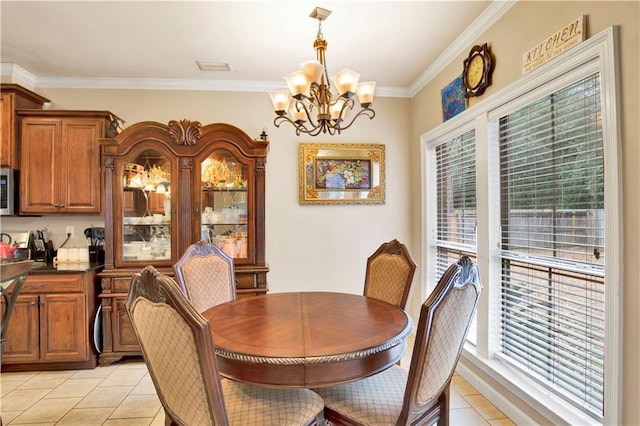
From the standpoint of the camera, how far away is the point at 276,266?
11.4 feet

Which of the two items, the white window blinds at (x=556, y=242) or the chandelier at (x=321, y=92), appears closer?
the white window blinds at (x=556, y=242)

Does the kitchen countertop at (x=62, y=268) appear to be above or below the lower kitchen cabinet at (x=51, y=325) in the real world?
above

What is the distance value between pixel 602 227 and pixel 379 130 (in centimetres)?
237

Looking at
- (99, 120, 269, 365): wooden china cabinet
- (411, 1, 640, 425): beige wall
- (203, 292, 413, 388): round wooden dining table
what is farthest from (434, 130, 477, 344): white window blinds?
(99, 120, 269, 365): wooden china cabinet

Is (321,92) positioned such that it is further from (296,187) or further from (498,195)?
(296,187)

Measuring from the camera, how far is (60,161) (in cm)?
297

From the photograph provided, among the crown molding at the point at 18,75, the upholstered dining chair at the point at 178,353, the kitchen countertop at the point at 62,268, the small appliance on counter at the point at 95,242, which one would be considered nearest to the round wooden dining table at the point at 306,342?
the upholstered dining chair at the point at 178,353

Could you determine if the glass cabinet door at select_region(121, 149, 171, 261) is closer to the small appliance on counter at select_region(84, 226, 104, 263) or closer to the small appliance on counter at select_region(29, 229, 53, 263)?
the small appliance on counter at select_region(84, 226, 104, 263)

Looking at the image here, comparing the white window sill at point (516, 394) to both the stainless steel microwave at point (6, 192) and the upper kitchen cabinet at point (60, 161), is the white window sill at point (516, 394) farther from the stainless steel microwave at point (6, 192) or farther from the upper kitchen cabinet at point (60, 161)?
the stainless steel microwave at point (6, 192)

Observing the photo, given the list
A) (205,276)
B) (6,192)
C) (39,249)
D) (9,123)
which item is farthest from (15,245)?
(205,276)

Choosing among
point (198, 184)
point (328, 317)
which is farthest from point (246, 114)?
point (328, 317)

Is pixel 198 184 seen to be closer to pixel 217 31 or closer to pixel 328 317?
pixel 217 31

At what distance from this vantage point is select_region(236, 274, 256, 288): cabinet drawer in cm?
295

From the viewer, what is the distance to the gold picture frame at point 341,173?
136 inches
